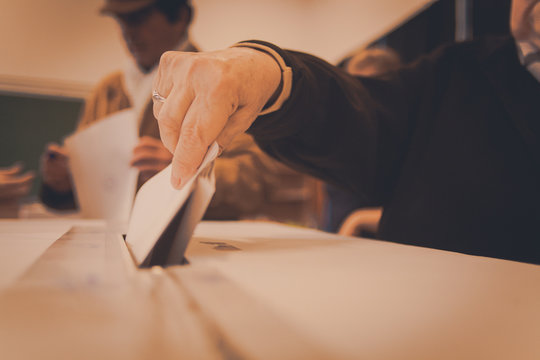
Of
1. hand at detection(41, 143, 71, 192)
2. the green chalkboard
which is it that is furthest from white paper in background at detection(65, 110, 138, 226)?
the green chalkboard

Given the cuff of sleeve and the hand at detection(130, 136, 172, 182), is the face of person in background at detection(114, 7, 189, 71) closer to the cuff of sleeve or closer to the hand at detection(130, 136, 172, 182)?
the hand at detection(130, 136, 172, 182)

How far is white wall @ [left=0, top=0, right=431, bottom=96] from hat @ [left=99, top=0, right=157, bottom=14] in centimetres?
69

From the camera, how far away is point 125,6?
1102 mm

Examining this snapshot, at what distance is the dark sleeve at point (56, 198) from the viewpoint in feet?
3.76

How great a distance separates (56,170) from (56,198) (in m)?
0.17

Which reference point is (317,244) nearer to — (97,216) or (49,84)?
(97,216)

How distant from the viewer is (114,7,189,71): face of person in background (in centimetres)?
114

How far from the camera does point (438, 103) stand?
0.62 metres

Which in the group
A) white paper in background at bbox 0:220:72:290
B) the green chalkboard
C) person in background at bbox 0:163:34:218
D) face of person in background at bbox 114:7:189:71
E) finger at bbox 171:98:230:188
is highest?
face of person in background at bbox 114:7:189:71

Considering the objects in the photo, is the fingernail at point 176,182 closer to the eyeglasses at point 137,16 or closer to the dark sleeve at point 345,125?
the dark sleeve at point 345,125

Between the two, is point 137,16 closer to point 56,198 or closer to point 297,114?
point 56,198

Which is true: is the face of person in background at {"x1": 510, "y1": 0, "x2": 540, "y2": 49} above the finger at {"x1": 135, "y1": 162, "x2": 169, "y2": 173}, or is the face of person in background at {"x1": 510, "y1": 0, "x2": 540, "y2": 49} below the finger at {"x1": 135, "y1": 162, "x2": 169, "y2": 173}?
above

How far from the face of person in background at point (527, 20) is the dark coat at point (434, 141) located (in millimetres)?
81

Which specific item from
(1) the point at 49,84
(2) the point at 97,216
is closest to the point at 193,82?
(2) the point at 97,216
